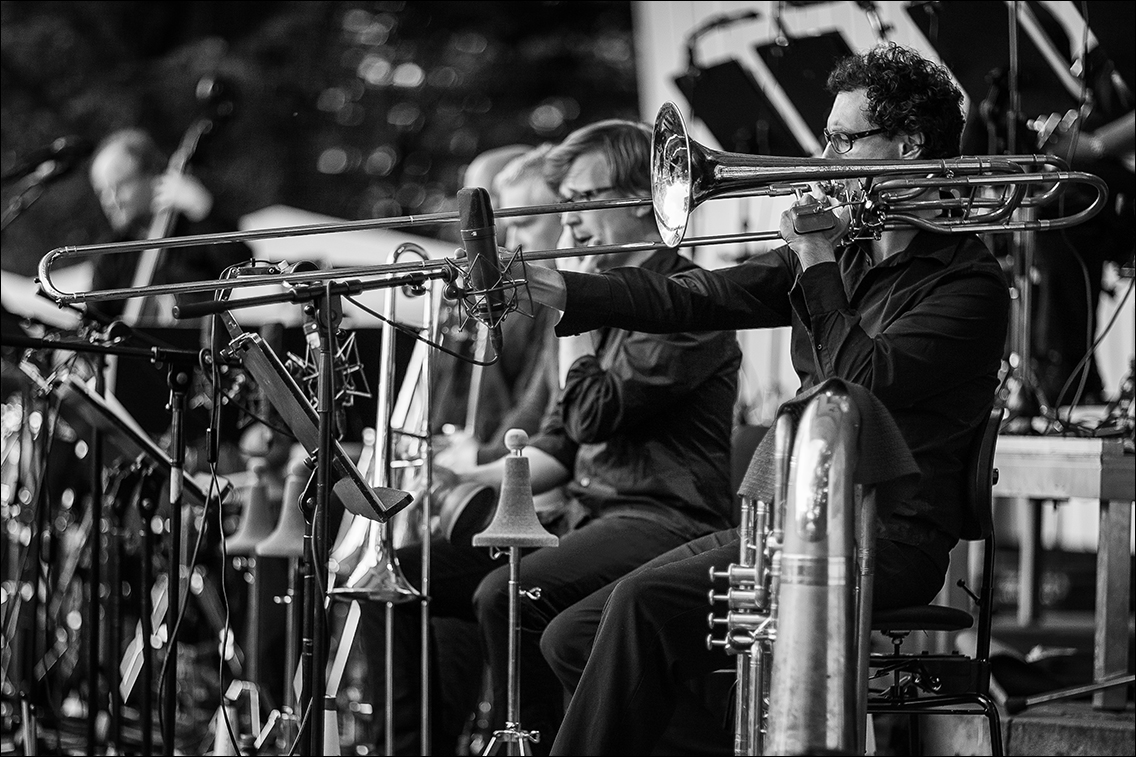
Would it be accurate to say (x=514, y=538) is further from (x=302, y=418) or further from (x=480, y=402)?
(x=480, y=402)

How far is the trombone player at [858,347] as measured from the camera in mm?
2406

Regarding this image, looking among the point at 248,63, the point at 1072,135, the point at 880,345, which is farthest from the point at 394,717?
the point at 248,63

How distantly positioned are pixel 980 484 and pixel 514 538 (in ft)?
2.97

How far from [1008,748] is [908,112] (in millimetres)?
1771

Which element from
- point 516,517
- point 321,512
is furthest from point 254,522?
point 321,512

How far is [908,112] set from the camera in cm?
262

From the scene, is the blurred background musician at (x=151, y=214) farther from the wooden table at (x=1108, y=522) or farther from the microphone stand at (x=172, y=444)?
the wooden table at (x=1108, y=522)

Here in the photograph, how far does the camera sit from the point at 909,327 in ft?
7.96

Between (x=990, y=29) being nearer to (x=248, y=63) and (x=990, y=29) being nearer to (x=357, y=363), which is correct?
(x=357, y=363)

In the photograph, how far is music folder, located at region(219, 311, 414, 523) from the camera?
8.25ft

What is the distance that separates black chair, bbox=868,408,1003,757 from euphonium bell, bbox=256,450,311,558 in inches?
56.9

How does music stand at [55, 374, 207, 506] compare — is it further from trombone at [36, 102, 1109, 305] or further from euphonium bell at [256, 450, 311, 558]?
trombone at [36, 102, 1109, 305]

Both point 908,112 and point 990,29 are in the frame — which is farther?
point 990,29

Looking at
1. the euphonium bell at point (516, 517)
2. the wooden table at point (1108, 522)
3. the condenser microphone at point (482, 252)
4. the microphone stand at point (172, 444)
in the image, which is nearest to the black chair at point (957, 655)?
the euphonium bell at point (516, 517)
